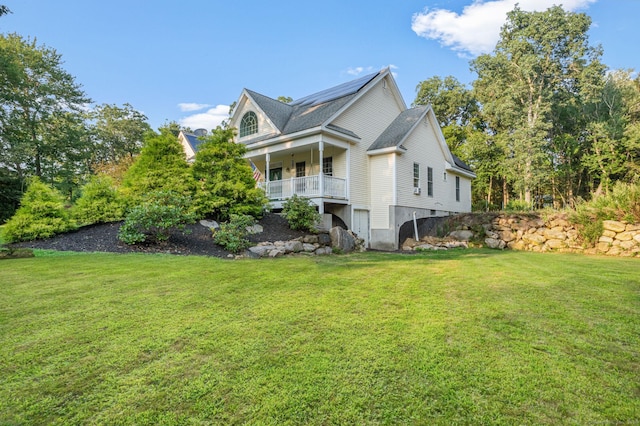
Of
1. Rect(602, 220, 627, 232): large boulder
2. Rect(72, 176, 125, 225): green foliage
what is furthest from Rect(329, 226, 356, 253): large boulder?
Rect(602, 220, 627, 232): large boulder

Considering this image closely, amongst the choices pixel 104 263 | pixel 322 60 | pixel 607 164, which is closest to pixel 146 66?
pixel 322 60

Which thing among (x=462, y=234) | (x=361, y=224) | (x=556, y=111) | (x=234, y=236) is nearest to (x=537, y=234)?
(x=462, y=234)

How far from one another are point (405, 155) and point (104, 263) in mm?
12036

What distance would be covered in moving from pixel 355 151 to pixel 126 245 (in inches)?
371

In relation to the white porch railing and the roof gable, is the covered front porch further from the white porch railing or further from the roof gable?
the roof gable

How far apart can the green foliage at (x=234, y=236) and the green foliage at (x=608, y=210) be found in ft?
34.9

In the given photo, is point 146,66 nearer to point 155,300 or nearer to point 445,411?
point 155,300

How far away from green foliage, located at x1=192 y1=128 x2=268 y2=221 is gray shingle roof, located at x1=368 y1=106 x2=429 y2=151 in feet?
20.1

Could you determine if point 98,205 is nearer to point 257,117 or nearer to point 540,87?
point 257,117

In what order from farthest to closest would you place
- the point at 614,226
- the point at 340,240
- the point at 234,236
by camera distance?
the point at 340,240 → the point at 614,226 → the point at 234,236

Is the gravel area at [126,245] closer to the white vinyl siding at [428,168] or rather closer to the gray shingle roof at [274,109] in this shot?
the gray shingle roof at [274,109]

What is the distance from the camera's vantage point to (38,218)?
27.7 ft

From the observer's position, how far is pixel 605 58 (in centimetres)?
2106

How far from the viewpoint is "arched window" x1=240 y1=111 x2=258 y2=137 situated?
50.3ft
